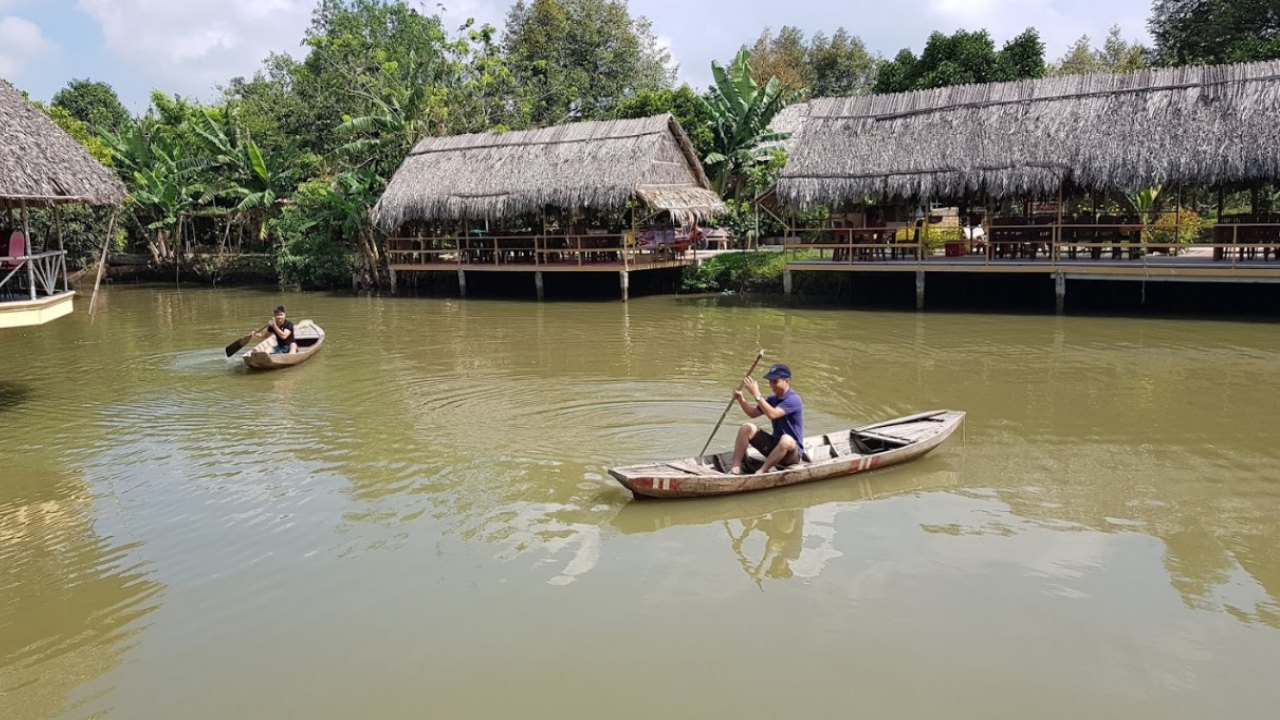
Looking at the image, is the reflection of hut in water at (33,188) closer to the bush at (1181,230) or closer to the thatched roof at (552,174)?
the thatched roof at (552,174)

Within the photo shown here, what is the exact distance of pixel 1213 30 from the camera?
27.1 m

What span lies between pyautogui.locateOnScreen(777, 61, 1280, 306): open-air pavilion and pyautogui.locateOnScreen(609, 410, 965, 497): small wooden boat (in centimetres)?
1034

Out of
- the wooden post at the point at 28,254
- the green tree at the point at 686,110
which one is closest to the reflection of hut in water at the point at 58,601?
the wooden post at the point at 28,254

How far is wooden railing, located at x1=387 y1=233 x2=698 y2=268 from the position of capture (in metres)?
23.0

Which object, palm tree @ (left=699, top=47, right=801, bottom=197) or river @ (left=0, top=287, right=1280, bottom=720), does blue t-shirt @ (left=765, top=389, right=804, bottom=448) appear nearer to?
river @ (left=0, top=287, right=1280, bottom=720)

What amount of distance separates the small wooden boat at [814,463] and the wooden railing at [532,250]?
14.2 meters

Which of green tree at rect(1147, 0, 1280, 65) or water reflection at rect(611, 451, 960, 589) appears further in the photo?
green tree at rect(1147, 0, 1280, 65)

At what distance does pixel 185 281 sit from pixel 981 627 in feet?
105

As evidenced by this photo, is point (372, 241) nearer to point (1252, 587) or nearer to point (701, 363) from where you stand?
point (701, 363)

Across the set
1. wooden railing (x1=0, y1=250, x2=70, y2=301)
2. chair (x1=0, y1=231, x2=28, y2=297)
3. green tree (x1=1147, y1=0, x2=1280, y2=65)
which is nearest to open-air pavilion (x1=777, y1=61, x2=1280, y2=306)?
green tree (x1=1147, y1=0, x2=1280, y2=65)

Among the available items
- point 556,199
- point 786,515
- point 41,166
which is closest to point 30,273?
point 41,166

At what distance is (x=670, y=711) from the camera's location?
4781 millimetres

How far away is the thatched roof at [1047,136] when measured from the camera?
16469mm

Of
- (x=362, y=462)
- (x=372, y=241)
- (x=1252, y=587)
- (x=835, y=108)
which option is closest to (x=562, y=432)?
(x=362, y=462)
